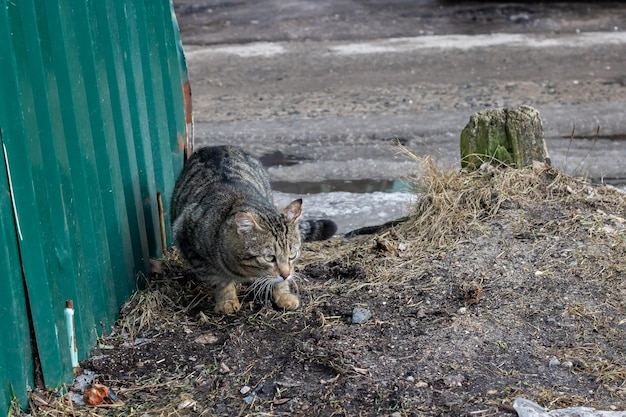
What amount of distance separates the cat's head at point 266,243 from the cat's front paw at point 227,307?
25 cm

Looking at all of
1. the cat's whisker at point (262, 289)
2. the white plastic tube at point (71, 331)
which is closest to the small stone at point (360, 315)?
the cat's whisker at point (262, 289)

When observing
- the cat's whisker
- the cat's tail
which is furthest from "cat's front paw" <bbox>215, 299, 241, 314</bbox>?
the cat's tail

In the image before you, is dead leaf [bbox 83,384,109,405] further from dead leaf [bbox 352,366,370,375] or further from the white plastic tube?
dead leaf [bbox 352,366,370,375]

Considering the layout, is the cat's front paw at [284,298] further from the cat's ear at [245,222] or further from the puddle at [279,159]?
the puddle at [279,159]

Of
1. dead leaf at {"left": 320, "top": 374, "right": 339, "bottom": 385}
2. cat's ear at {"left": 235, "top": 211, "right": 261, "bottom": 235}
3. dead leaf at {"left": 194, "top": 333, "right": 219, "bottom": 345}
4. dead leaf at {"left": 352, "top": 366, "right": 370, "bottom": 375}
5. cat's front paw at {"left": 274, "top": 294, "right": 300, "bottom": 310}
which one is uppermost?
cat's ear at {"left": 235, "top": 211, "right": 261, "bottom": 235}

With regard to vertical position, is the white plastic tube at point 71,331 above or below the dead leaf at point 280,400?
above

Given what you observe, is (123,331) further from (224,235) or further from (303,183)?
(303,183)

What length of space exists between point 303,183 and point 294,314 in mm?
2826

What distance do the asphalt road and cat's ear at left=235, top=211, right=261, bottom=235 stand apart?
2.01 metres

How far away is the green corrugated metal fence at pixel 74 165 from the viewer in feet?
12.2

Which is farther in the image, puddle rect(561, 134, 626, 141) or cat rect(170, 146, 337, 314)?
puddle rect(561, 134, 626, 141)

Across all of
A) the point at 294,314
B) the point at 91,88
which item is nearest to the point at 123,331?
the point at 294,314

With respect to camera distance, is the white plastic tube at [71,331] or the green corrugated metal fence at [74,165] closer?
the green corrugated metal fence at [74,165]

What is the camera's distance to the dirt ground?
157 inches
